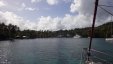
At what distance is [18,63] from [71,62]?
1312cm

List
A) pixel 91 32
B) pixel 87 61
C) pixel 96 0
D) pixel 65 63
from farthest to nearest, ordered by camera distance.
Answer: pixel 65 63, pixel 87 61, pixel 91 32, pixel 96 0

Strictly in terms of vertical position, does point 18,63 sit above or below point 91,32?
below

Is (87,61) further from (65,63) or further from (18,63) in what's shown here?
(18,63)

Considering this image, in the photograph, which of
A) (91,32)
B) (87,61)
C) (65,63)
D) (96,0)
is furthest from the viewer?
(65,63)

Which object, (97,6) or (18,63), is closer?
(97,6)

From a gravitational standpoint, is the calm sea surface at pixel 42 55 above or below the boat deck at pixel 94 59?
below

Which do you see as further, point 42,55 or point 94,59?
point 42,55

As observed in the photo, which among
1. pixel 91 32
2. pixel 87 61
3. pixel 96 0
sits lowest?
pixel 87 61

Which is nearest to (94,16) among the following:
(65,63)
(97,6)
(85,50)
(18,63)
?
(97,6)

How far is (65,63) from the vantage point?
47.9 m

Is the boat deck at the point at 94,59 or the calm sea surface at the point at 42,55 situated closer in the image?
the boat deck at the point at 94,59

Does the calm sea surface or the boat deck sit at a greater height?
the boat deck

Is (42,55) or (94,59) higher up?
(94,59)

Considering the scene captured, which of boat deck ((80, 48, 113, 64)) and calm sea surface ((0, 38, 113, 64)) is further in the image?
calm sea surface ((0, 38, 113, 64))
